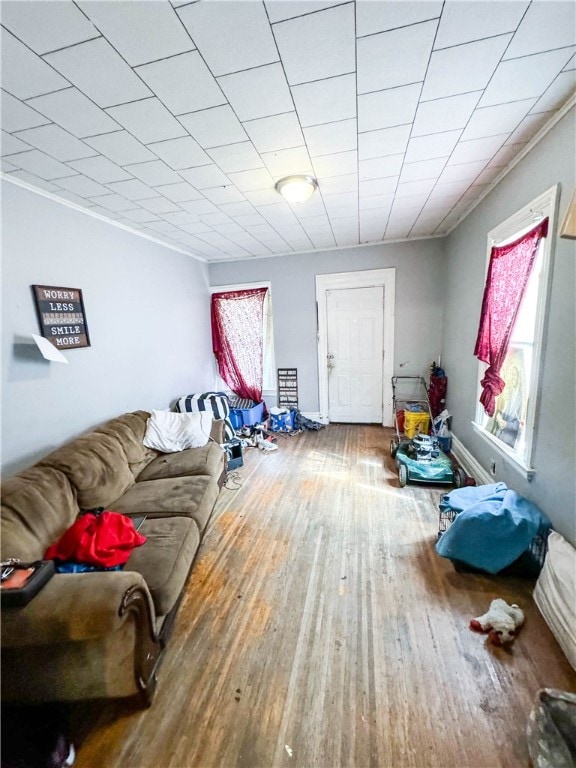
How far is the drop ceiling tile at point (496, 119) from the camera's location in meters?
1.49

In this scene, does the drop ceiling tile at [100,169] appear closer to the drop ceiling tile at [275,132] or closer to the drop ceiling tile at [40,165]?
the drop ceiling tile at [40,165]

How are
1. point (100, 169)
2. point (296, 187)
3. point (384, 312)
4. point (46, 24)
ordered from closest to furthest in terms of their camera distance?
point (46, 24) → point (100, 169) → point (296, 187) → point (384, 312)

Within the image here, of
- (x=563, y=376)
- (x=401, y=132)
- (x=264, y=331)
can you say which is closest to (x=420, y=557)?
(x=563, y=376)

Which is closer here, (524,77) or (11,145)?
(524,77)

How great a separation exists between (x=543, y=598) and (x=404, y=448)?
176 centimetres

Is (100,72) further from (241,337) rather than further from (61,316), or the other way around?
(241,337)

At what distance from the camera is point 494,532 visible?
5.43 feet

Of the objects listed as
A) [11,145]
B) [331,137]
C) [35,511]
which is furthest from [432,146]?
[35,511]

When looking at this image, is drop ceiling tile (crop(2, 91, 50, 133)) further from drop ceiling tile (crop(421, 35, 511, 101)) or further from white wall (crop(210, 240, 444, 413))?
white wall (crop(210, 240, 444, 413))

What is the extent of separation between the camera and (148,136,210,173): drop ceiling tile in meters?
1.67

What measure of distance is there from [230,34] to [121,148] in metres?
1.00

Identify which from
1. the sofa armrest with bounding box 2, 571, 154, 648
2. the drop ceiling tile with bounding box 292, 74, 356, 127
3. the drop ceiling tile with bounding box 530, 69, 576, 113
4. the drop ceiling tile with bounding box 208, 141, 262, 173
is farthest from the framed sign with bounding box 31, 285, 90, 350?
the drop ceiling tile with bounding box 530, 69, 576, 113

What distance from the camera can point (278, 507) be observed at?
253 cm

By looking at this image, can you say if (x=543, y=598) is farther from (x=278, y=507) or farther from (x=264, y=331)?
(x=264, y=331)
